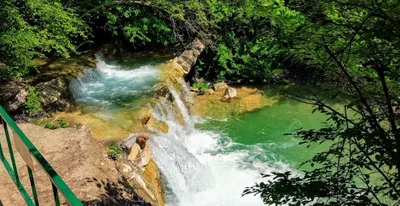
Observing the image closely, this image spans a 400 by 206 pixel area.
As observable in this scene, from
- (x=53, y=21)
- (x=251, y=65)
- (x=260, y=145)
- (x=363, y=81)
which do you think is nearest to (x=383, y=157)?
(x=363, y=81)

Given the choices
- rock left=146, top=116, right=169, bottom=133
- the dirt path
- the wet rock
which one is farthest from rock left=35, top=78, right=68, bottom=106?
the wet rock

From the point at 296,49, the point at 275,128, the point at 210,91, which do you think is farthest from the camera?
the point at 210,91

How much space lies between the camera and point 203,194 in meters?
7.73

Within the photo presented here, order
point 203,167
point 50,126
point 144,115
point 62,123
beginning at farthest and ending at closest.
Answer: point 144,115, point 203,167, point 62,123, point 50,126

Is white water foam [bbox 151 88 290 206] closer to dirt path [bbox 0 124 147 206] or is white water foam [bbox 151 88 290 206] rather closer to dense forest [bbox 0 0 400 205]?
dirt path [bbox 0 124 147 206]

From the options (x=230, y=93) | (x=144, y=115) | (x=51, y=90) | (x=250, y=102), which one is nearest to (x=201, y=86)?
(x=230, y=93)

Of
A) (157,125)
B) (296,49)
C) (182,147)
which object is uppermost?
(296,49)

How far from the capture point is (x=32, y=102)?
26.6 feet

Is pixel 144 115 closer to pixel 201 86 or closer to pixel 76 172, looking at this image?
pixel 76 172

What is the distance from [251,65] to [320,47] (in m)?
9.65

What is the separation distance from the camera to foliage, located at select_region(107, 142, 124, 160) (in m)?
6.76

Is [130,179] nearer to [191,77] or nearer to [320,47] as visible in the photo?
[320,47]

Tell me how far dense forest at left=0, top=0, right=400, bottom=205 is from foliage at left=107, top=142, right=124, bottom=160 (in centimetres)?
230

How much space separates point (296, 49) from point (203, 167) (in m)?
5.11
